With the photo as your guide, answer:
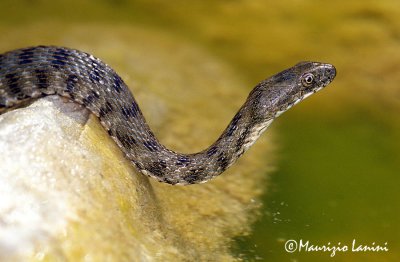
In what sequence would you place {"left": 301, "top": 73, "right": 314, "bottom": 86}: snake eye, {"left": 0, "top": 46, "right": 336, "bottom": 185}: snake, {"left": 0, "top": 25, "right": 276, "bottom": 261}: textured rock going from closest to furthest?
{"left": 0, "top": 25, "right": 276, "bottom": 261}: textured rock
{"left": 0, "top": 46, "right": 336, "bottom": 185}: snake
{"left": 301, "top": 73, "right": 314, "bottom": 86}: snake eye

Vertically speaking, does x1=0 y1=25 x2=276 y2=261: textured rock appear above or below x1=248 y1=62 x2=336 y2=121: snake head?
below

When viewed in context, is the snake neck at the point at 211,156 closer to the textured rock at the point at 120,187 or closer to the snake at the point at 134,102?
the snake at the point at 134,102

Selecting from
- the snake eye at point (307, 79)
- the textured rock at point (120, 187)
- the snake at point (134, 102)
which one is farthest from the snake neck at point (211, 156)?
the snake eye at point (307, 79)

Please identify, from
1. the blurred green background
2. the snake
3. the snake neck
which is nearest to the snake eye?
the snake

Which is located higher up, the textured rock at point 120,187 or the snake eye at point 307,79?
the snake eye at point 307,79

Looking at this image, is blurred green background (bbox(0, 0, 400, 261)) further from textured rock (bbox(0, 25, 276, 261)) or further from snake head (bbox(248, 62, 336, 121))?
snake head (bbox(248, 62, 336, 121))

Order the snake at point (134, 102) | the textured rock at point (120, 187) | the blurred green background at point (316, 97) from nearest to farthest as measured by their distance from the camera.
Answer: the textured rock at point (120, 187)
the blurred green background at point (316, 97)
the snake at point (134, 102)

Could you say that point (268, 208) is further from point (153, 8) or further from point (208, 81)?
point (153, 8)
